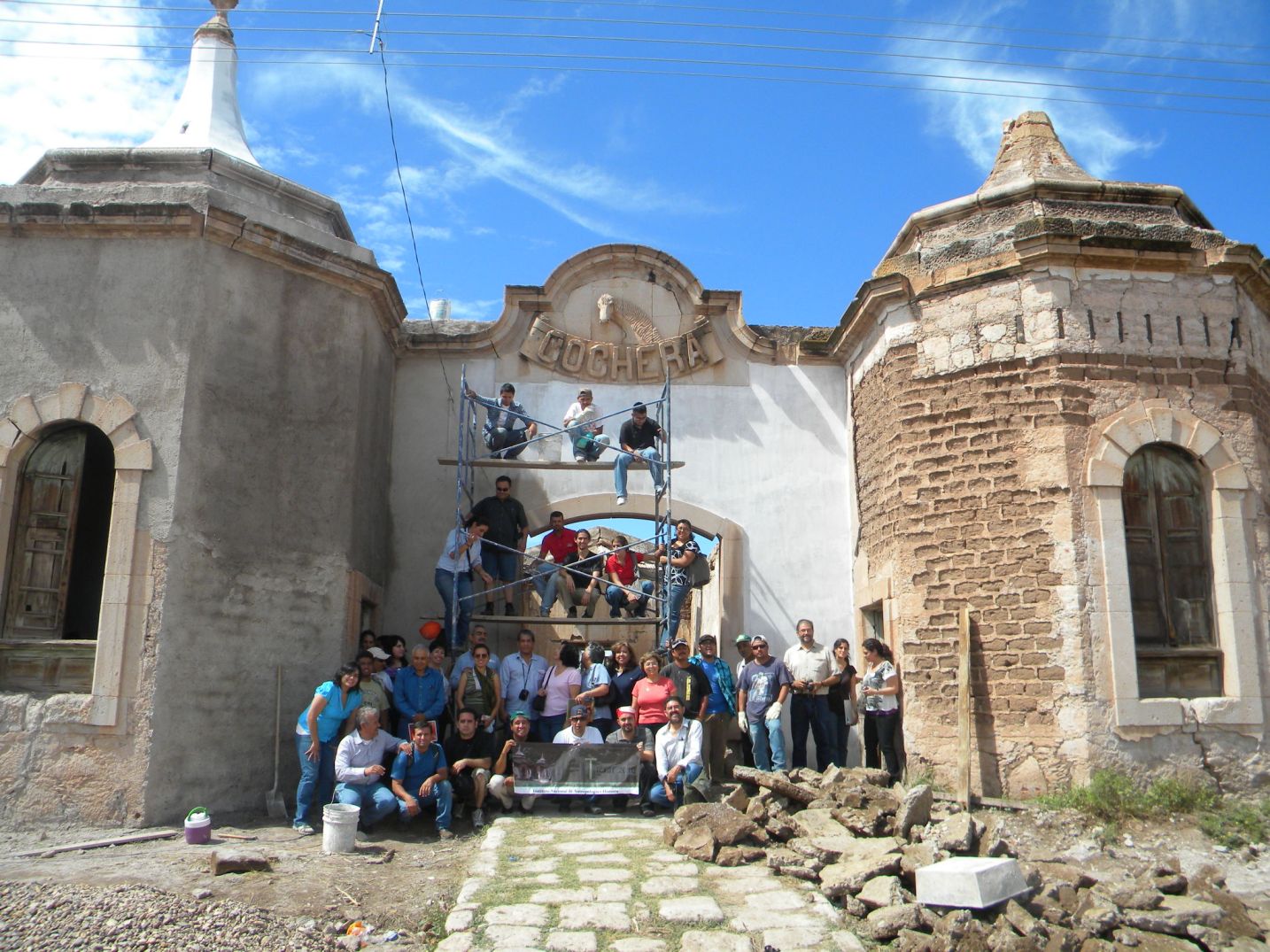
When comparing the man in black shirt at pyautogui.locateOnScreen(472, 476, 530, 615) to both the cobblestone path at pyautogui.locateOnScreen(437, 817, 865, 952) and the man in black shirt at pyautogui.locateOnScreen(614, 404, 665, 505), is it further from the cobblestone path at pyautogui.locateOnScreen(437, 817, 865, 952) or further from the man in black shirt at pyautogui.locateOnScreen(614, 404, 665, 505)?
the cobblestone path at pyautogui.locateOnScreen(437, 817, 865, 952)

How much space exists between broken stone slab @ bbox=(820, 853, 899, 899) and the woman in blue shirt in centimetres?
367

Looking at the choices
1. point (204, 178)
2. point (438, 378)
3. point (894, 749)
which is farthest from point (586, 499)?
point (204, 178)

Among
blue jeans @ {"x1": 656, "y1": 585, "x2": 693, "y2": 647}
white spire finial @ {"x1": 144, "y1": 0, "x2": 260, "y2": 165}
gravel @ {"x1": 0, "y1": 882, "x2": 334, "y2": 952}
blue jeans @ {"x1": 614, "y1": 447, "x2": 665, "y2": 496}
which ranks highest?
white spire finial @ {"x1": 144, "y1": 0, "x2": 260, "y2": 165}

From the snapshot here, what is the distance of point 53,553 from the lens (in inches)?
332

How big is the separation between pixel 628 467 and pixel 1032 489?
152 inches

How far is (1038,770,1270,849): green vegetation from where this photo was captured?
789 centimetres

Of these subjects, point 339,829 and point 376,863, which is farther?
point 339,829

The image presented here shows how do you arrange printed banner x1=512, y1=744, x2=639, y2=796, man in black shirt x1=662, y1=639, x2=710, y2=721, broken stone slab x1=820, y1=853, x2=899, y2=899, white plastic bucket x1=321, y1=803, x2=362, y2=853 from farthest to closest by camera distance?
man in black shirt x1=662, y1=639, x2=710, y2=721, printed banner x1=512, y1=744, x2=639, y2=796, white plastic bucket x1=321, y1=803, x2=362, y2=853, broken stone slab x1=820, y1=853, x2=899, y2=899

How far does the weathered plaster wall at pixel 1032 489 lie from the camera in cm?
840

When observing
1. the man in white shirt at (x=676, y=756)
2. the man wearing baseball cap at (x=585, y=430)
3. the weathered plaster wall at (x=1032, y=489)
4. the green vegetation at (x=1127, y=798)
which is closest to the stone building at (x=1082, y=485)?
the weathered plaster wall at (x=1032, y=489)

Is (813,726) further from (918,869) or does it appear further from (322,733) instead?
(322,733)

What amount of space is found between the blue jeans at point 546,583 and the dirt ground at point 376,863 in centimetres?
286

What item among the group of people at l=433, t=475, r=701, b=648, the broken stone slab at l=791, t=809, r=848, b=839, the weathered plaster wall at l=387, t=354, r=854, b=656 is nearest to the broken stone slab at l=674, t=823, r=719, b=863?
the broken stone slab at l=791, t=809, r=848, b=839

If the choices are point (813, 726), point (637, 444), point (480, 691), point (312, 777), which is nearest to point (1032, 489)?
point (813, 726)
